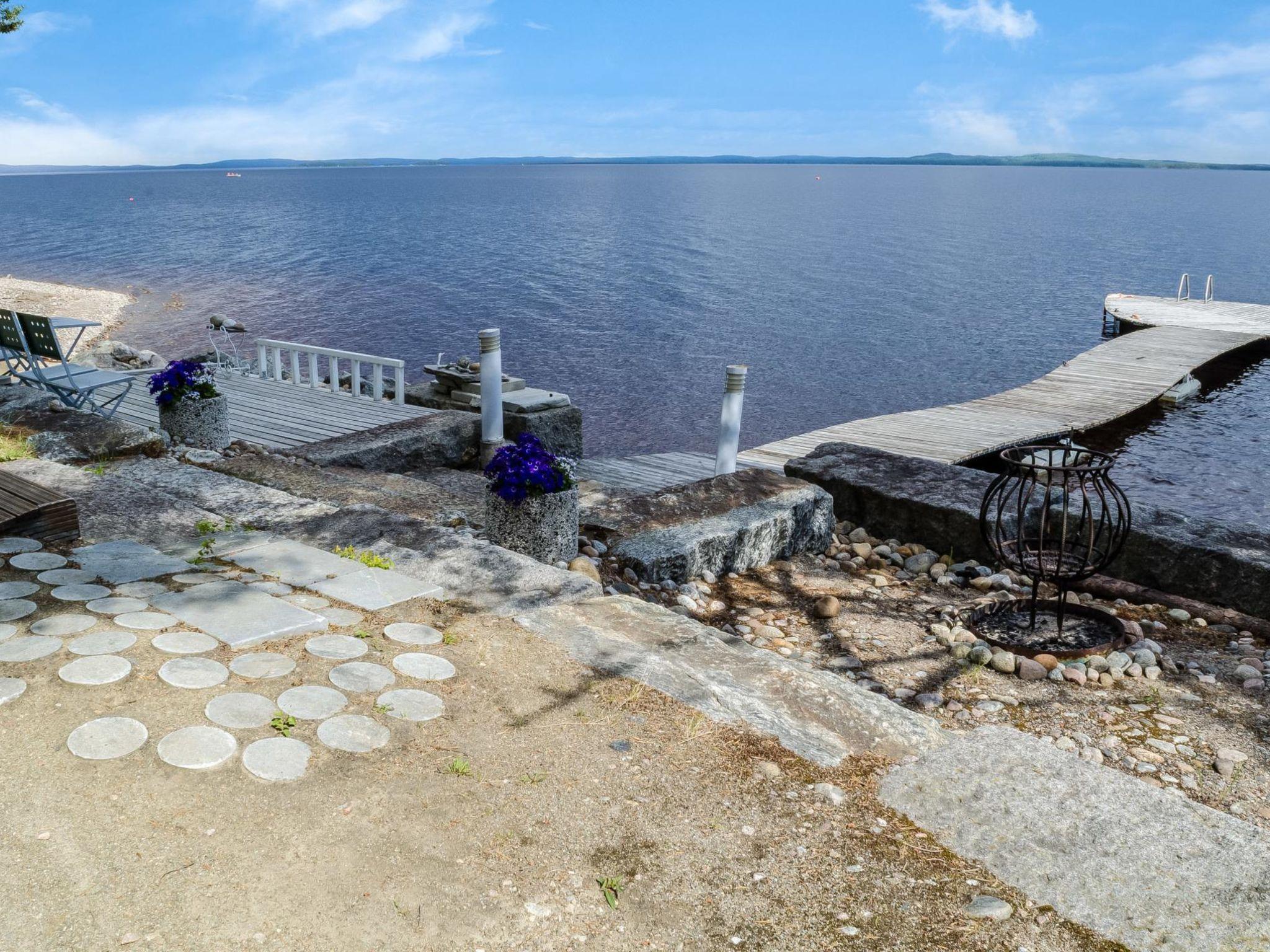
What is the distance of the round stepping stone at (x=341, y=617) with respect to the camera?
3.33 metres

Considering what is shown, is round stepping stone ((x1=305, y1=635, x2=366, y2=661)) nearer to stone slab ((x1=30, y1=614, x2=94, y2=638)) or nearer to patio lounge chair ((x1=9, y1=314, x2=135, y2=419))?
stone slab ((x1=30, y1=614, x2=94, y2=638))

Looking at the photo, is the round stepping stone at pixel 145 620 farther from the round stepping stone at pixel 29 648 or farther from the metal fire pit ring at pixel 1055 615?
the metal fire pit ring at pixel 1055 615

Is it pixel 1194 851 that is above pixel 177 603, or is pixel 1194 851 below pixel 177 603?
below

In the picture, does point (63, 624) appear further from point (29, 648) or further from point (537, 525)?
point (537, 525)

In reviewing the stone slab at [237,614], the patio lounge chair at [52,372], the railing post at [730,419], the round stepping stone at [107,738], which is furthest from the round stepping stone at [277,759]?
the railing post at [730,419]

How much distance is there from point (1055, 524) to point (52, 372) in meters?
8.94

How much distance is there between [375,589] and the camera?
3.71m

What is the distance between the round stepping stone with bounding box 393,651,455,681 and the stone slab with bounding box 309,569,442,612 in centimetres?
46

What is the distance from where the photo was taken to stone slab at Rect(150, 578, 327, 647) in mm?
3104

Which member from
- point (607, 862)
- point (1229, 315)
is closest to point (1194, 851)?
point (607, 862)

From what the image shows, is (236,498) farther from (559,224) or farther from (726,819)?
(559,224)

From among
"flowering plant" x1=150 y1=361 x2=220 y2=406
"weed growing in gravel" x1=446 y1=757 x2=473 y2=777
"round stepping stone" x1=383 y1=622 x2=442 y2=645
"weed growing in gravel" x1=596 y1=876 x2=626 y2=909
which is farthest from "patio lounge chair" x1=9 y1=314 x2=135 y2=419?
"weed growing in gravel" x1=596 y1=876 x2=626 y2=909

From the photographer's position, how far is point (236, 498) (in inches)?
201

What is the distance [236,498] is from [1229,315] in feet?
104
